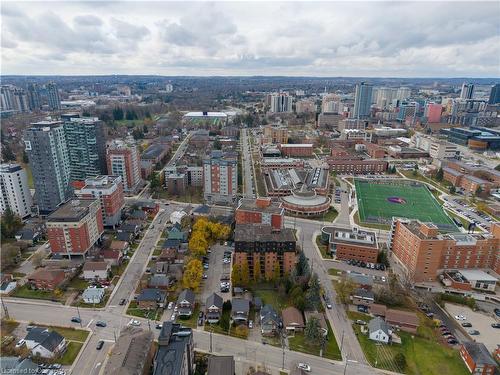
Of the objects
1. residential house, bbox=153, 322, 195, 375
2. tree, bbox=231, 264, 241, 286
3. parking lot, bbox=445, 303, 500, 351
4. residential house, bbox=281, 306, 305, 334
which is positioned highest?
residential house, bbox=153, 322, 195, 375

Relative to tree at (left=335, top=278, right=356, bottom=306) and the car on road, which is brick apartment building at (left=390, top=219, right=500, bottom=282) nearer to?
tree at (left=335, top=278, right=356, bottom=306)

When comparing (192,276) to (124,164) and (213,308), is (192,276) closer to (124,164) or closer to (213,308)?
(213,308)

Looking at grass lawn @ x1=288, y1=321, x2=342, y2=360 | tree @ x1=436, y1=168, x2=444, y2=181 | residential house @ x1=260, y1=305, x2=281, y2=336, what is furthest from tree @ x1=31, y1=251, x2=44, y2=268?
tree @ x1=436, y1=168, x2=444, y2=181

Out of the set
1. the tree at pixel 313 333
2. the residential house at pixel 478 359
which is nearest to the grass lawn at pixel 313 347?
the tree at pixel 313 333

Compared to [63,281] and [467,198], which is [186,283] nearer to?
[63,281]

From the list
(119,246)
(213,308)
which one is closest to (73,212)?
(119,246)
